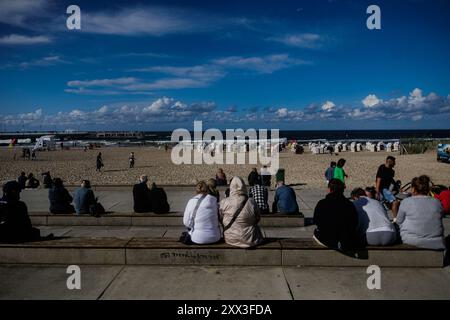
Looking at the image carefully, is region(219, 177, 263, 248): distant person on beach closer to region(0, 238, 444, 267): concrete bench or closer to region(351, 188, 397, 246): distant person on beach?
region(0, 238, 444, 267): concrete bench

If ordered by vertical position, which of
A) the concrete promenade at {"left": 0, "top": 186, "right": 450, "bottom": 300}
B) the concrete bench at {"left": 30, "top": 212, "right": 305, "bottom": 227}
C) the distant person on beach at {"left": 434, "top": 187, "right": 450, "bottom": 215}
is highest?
the distant person on beach at {"left": 434, "top": 187, "right": 450, "bottom": 215}

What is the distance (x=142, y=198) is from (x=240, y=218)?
3925 millimetres

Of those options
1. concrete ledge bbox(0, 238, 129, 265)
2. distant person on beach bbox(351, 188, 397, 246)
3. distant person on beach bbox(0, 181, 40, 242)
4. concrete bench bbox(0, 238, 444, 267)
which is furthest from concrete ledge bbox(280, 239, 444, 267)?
distant person on beach bbox(0, 181, 40, 242)

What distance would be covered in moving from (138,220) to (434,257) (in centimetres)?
563

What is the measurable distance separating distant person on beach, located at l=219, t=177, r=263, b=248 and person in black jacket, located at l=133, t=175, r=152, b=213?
145 inches

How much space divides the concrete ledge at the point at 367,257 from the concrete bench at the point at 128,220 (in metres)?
2.80

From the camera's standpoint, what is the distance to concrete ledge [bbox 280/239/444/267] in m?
5.05

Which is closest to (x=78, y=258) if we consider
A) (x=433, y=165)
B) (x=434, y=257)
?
(x=434, y=257)

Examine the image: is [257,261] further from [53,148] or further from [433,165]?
[53,148]

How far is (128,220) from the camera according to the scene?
8031mm

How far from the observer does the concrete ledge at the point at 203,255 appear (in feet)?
16.9

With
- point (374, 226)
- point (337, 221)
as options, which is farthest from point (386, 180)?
point (337, 221)

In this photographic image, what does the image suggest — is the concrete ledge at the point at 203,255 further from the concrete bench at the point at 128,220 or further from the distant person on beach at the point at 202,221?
the concrete bench at the point at 128,220
